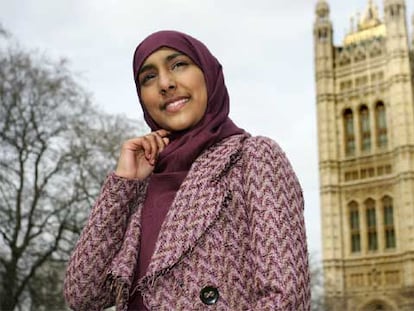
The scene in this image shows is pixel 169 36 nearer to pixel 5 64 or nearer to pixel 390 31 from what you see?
pixel 5 64

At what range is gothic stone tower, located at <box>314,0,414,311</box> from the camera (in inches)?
1278

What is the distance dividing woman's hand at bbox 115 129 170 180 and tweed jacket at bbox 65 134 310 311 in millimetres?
127

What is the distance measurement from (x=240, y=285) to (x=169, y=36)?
549 millimetres

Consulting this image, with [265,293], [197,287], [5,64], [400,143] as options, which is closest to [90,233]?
[197,287]

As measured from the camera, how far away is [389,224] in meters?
33.1

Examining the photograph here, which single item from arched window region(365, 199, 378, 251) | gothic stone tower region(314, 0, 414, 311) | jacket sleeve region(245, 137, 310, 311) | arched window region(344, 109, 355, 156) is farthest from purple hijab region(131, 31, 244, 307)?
arched window region(344, 109, 355, 156)

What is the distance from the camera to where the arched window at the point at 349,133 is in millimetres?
35219

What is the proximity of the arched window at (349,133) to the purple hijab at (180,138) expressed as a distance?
113 ft

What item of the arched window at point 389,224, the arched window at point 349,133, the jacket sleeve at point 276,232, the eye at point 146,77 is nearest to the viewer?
the jacket sleeve at point 276,232

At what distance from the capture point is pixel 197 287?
127 cm

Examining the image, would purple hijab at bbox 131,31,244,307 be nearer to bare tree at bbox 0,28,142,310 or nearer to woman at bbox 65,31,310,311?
woman at bbox 65,31,310,311

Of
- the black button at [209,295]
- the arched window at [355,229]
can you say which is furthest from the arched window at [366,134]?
the black button at [209,295]

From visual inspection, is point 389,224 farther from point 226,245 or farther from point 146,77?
point 226,245

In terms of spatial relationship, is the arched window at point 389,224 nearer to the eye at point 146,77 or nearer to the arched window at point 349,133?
the arched window at point 349,133
